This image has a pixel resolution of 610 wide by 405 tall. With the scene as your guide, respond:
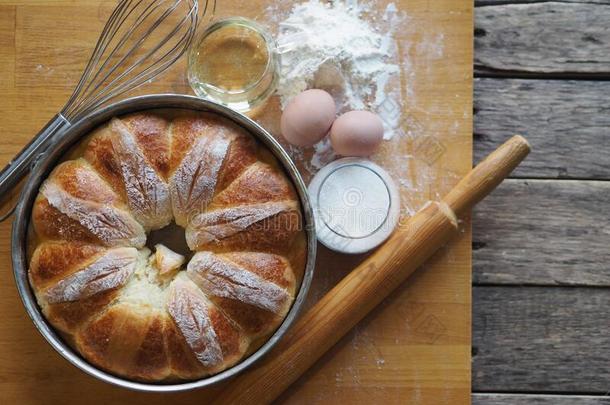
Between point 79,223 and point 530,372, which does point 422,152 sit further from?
point 79,223

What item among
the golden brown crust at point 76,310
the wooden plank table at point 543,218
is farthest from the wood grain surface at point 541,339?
the golden brown crust at point 76,310

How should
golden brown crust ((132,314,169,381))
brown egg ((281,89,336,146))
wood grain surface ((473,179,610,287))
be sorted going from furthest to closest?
wood grain surface ((473,179,610,287)) < brown egg ((281,89,336,146)) < golden brown crust ((132,314,169,381))

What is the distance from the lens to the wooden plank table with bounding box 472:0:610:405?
159 centimetres

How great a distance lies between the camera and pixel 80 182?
4.22 feet

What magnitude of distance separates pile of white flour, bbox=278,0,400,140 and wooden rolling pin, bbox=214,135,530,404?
23 cm

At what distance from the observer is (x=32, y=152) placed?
138 cm

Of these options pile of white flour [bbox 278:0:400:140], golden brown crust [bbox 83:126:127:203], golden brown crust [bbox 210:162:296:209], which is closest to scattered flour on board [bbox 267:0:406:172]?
pile of white flour [bbox 278:0:400:140]

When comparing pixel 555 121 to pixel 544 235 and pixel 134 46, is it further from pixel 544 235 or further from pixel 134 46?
pixel 134 46

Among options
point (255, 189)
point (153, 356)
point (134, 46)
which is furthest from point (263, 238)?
point (134, 46)

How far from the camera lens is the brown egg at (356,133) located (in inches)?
54.6

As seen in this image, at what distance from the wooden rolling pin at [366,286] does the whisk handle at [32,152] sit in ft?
2.14

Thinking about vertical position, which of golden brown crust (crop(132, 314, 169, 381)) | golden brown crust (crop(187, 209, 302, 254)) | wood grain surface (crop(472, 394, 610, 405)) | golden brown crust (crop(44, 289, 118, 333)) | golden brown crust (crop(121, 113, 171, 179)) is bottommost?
wood grain surface (crop(472, 394, 610, 405))

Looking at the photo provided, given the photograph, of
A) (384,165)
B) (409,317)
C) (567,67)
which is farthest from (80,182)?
(567,67)

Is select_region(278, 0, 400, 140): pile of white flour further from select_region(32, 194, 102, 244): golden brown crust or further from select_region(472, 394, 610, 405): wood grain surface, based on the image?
select_region(472, 394, 610, 405): wood grain surface
